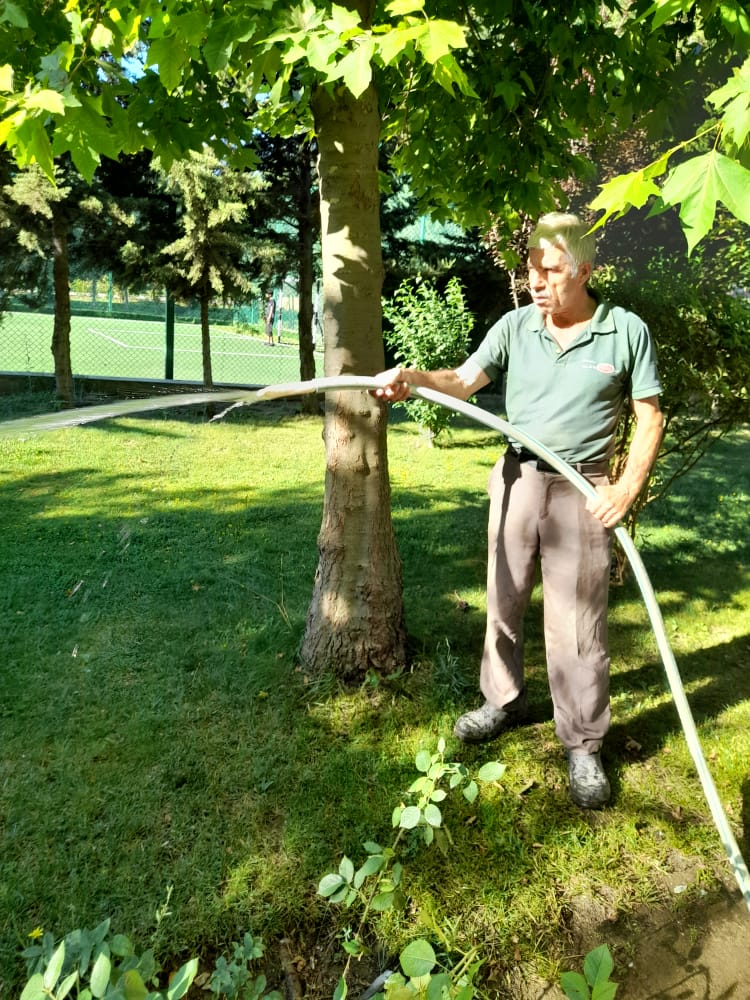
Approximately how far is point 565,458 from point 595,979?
1.52 m

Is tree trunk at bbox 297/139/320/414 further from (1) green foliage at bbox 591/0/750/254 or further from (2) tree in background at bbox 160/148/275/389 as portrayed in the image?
(1) green foliage at bbox 591/0/750/254

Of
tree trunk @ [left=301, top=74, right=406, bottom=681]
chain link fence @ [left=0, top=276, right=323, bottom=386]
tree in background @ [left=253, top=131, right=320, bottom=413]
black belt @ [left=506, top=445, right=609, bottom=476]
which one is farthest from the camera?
chain link fence @ [left=0, top=276, right=323, bottom=386]

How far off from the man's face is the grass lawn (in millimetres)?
1796

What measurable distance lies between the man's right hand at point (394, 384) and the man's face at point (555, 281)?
1.70 ft

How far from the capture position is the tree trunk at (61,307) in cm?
976

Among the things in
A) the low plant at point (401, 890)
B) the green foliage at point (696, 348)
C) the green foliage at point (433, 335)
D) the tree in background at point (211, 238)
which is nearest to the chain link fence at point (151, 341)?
the tree in background at point (211, 238)

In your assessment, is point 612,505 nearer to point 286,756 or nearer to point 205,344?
point 286,756

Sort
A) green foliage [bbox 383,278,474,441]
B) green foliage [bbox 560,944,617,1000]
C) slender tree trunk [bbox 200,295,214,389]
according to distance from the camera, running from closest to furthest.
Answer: green foliage [bbox 560,944,617,1000] → green foliage [bbox 383,278,474,441] → slender tree trunk [bbox 200,295,214,389]

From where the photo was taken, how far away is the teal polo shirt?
2.29m

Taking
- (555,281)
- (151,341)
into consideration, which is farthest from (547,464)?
(151,341)

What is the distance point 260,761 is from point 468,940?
1.05 metres

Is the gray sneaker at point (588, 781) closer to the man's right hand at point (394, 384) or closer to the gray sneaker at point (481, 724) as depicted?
the gray sneaker at point (481, 724)

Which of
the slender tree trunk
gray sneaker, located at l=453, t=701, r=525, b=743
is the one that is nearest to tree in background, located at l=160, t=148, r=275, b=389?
the slender tree trunk

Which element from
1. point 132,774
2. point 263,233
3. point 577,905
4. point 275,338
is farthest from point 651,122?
point 275,338
